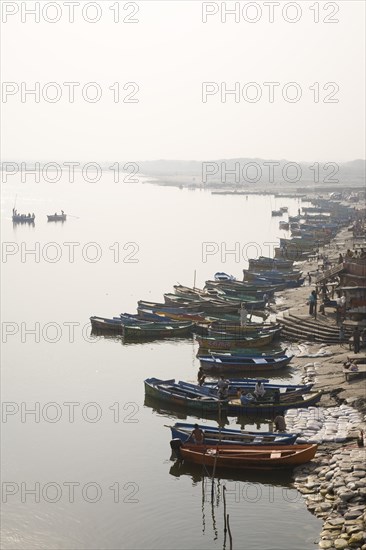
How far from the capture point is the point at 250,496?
24.4 m

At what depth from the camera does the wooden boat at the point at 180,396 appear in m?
30.6

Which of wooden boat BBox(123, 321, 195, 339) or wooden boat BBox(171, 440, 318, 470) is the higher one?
wooden boat BBox(123, 321, 195, 339)

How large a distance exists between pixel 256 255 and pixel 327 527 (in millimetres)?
54713

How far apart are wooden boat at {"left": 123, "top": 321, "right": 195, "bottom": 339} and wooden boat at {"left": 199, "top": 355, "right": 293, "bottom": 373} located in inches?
268

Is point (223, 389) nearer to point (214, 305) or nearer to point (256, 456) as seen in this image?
point (256, 456)

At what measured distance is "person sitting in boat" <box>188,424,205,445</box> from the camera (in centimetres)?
2573

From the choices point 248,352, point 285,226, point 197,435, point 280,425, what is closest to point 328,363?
point 248,352

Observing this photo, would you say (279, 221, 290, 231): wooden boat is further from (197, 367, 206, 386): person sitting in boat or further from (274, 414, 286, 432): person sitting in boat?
(274, 414, 286, 432): person sitting in boat

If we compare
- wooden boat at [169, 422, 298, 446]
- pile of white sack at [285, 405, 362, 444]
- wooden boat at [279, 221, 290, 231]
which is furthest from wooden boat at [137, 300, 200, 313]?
wooden boat at [279, 221, 290, 231]

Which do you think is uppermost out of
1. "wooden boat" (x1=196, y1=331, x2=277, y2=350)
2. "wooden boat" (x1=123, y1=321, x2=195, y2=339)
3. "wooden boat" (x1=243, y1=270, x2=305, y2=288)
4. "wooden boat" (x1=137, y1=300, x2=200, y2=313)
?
"wooden boat" (x1=243, y1=270, x2=305, y2=288)

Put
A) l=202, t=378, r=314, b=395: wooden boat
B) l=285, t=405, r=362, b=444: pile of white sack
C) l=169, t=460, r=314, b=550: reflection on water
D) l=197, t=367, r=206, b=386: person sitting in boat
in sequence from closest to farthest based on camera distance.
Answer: l=169, t=460, r=314, b=550: reflection on water → l=285, t=405, r=362, b=444: pile of white sack → l=202, t=378, r=314, b=395: wooden boat → l=197, t=367, r=206, b=386: person sitting in boat

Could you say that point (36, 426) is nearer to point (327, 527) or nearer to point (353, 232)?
point (327, 527)

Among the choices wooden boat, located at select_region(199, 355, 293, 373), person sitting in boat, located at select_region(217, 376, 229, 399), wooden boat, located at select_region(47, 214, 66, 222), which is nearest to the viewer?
person sitting in boat, located at select_region(217, 376, 229, 399)

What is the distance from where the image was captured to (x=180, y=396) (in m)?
31.3
